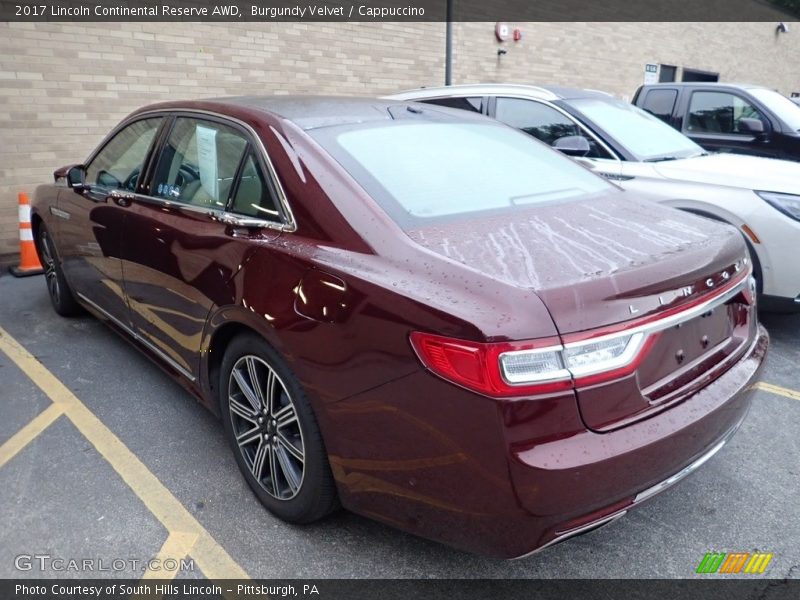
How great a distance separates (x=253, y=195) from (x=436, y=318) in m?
1.22

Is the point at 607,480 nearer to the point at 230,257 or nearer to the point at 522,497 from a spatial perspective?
the point at 522,497

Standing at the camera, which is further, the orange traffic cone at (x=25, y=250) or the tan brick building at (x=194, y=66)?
the tan brick building at (x=194, y=66)

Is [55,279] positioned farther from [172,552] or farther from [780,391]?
[780,391]

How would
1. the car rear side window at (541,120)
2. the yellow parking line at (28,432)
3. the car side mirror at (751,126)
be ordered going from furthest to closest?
the car side mirror at (751,126)
the car rear side window at (541,120)
the yellow parking line at (28,432)

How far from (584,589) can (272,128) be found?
219 centimetres

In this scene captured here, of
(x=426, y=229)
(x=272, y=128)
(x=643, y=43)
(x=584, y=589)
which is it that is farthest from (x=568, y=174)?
(x=643, y=43)

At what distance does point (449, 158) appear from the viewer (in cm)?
287

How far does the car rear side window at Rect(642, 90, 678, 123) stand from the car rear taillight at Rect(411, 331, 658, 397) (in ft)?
23.2

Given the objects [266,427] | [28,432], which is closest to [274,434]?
[266,427]

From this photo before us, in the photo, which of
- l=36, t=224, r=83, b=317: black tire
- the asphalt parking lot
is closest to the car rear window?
the asphalt parking lot

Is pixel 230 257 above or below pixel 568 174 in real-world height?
below

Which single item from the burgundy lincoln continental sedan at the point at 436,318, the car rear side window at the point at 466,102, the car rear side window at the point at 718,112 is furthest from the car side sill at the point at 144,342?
the car rear side window at the point at 718,112

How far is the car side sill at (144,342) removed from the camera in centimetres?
322
